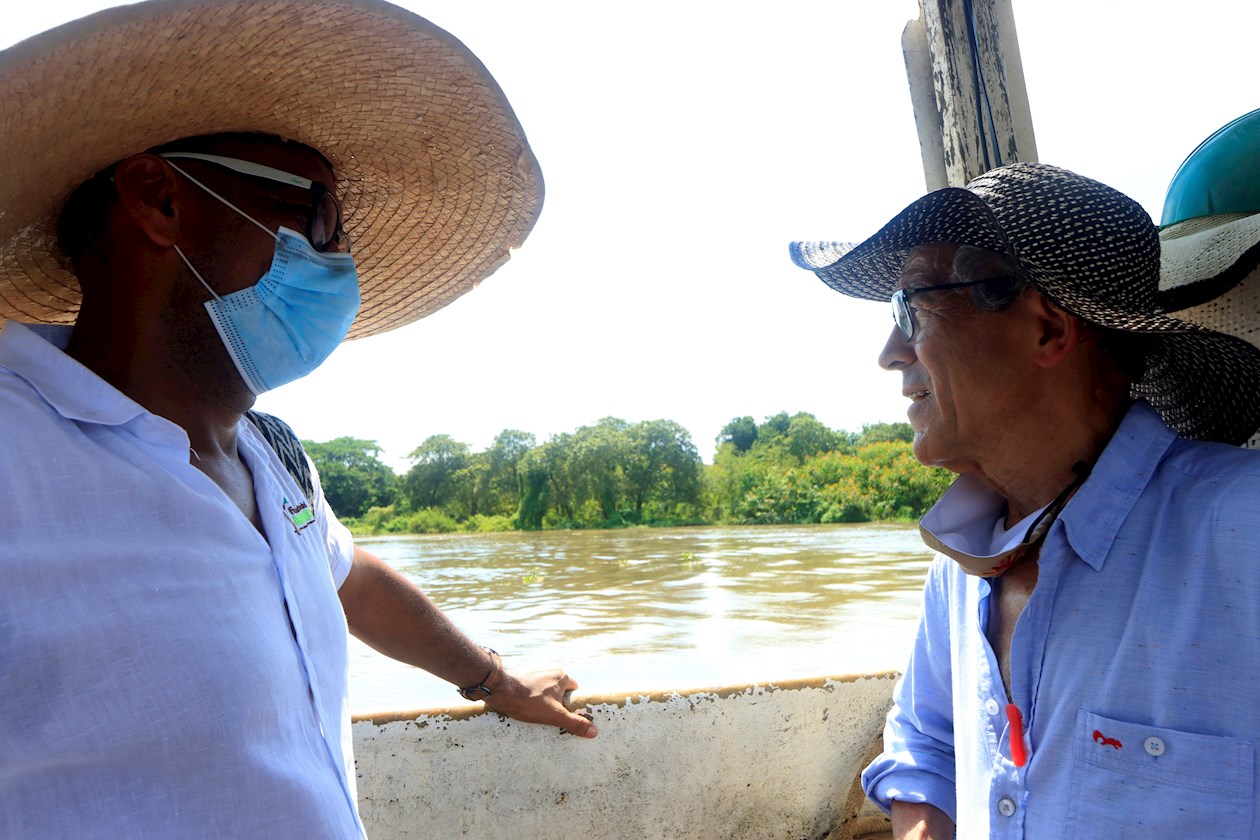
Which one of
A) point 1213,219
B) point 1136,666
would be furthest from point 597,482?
point 1136,666

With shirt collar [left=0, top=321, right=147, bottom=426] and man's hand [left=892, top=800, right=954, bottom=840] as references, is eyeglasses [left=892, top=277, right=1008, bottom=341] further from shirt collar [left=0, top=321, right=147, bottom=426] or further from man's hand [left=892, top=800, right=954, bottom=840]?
shirt collar [left=0, top=321, right=147, bottom=426]

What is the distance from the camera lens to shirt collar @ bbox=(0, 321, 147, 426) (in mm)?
1131

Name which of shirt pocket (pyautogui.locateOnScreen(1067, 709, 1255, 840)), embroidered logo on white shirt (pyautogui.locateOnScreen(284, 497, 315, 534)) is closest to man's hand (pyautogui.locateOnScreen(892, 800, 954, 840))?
shirt pocket (pyautogui.locateOnScreen(1067, 709, 1255, 840))

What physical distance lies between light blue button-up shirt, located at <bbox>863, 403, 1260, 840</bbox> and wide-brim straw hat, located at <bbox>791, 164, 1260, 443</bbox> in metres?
0.13

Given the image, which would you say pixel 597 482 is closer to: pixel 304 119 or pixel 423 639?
pixel 423 639

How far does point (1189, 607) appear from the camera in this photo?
1139 mm

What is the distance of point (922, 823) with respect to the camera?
61.2 inches

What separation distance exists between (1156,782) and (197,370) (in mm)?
1513

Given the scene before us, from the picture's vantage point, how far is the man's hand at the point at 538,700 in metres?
2.04

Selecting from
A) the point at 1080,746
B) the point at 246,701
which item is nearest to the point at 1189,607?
the point at 1080,746

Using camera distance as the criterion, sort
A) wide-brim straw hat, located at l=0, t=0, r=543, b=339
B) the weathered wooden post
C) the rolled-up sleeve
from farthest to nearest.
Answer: the weathered wooden post, the rolled-up sleeve, wide-brim straw hat, located at l=0, t=0, r=543, b=339

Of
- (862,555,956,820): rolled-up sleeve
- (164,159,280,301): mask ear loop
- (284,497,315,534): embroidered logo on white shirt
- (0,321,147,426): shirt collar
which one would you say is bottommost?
(862,555,956,820): rolled-up sleeve

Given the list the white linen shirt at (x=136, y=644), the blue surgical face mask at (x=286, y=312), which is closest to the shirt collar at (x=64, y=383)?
the white linen shirt at (x=136, y=644)

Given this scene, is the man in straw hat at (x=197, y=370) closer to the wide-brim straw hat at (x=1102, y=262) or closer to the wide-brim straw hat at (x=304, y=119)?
the wide-brim straw hat at (x=304, y=119)
